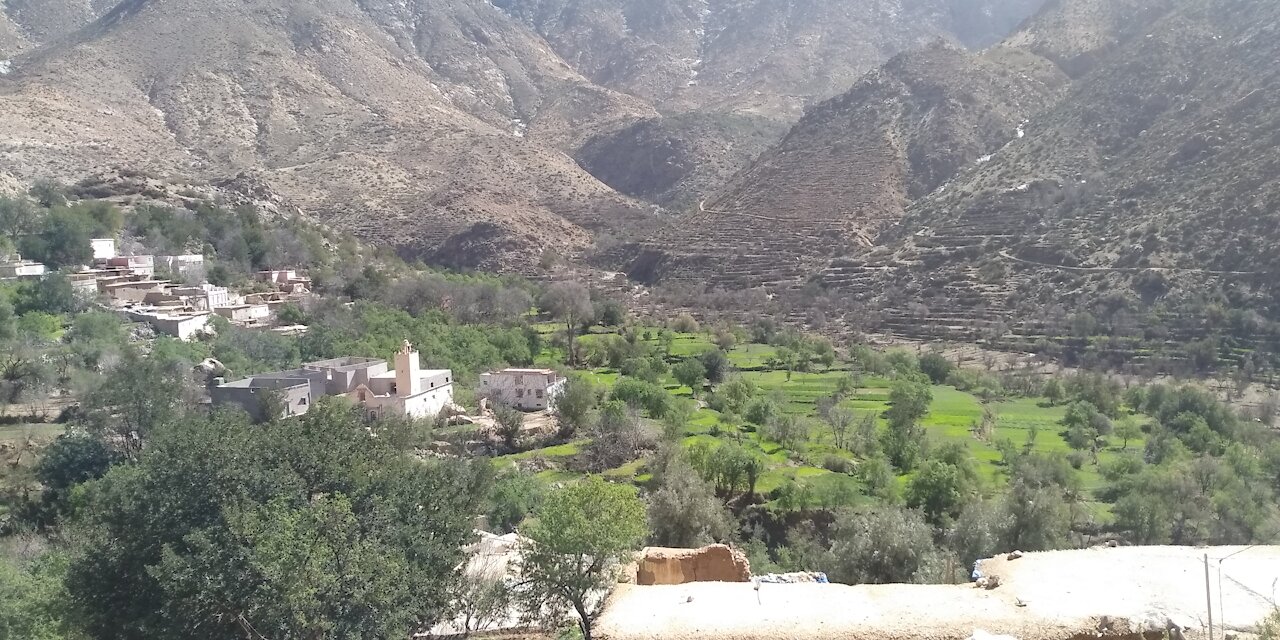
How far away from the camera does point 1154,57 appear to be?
188ft

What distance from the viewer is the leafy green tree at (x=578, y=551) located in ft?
37.9

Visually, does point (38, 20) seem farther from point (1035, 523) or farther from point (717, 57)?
point (1035, 523)

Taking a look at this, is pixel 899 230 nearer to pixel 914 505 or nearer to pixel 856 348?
pixel 856 348

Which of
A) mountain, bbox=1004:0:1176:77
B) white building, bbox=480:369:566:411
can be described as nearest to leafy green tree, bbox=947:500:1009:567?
white building, bbox=480:369:566:411

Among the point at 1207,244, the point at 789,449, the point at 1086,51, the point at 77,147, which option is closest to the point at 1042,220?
the point at 1207,244

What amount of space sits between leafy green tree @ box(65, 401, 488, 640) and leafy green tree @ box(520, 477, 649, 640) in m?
1.36

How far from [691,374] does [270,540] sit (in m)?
28.5

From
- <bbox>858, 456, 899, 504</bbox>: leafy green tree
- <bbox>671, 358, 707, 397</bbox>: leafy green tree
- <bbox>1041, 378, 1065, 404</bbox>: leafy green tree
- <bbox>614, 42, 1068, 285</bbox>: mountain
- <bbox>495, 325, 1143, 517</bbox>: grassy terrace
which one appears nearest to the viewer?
<bbox>858, 456, 899, 504</bbox>: leafy green tree

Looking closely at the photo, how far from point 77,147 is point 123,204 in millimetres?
13369

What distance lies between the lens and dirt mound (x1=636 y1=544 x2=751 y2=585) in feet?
46.4

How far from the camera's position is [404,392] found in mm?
29734

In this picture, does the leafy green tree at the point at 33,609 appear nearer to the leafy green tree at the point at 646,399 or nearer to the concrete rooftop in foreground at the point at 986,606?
the concrete rooftop in foreground at the point at 986,606

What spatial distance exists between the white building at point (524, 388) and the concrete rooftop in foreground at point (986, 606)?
72.4 feet

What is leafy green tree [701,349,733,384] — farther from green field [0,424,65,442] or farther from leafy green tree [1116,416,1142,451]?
green field [0,424,65,442]
